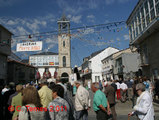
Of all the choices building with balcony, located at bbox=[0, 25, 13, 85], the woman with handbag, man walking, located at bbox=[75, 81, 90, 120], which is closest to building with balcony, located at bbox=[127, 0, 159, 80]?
man walking, located at bbox=[75, 81, 90, 120]

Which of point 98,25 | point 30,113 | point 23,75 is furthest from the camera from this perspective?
point 23,75

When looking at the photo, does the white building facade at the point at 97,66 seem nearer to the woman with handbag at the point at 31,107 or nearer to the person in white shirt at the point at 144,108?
the person in white shirt at the point at 144,108

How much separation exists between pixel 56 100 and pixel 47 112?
306mm

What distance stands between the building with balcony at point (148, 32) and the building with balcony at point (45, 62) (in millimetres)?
50512

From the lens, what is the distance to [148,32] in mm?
16172

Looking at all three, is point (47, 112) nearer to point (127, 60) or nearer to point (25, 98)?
point (25, 98)

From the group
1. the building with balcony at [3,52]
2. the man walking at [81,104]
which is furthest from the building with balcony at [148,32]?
the building with balcony at [3,52]

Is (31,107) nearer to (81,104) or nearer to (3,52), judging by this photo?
(81,104)

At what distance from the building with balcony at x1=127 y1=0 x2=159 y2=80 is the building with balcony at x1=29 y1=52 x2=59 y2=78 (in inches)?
1989

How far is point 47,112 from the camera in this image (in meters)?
3.14

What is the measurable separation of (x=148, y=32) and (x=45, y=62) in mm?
57344

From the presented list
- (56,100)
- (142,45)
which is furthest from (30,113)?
(142,45)

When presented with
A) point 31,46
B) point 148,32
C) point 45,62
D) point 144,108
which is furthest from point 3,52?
point 45,62

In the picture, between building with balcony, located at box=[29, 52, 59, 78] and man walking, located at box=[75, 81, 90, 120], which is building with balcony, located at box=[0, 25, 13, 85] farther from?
building with balcony, located at box=[29, 52, 59, 78]
